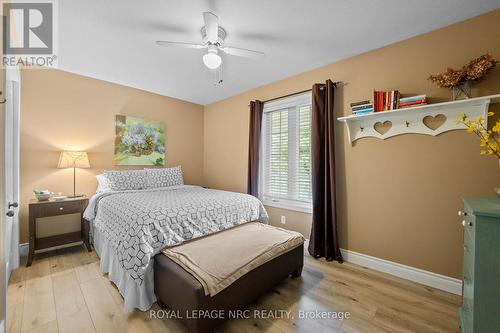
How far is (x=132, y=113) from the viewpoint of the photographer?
3.58 m

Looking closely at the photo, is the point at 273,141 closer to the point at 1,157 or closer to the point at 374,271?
the point at 374,271

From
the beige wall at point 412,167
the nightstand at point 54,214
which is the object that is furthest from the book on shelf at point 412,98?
the nightstand at point 54,214

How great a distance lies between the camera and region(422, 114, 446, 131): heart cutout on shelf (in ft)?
6.55

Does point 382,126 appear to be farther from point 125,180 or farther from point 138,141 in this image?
point 138,141

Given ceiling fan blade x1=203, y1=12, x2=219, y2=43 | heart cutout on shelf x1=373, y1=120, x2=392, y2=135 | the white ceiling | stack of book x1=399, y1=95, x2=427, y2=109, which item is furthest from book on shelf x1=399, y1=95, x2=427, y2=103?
ceiling fan blade x1=203, y1=12, x2=219, y2=43

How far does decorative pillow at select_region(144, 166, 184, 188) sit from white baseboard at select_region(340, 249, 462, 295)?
9.06ft

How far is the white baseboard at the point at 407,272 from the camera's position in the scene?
1928 mm

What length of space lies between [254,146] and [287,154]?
57cm

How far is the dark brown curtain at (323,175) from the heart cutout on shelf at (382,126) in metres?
0.47

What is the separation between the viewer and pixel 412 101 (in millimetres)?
2057

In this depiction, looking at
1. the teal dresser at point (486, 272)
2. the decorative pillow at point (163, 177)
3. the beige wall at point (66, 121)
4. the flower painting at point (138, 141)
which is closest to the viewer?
the teal dresser at point (486, 272)

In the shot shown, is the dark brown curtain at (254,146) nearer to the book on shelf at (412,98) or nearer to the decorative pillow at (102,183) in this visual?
the book on shelf at (412,98)

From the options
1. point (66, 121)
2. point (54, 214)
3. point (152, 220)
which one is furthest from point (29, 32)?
point (152, 220)

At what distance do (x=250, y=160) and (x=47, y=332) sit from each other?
9.20 ft
